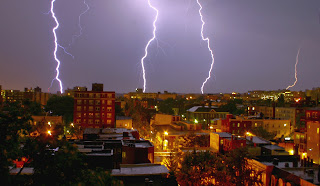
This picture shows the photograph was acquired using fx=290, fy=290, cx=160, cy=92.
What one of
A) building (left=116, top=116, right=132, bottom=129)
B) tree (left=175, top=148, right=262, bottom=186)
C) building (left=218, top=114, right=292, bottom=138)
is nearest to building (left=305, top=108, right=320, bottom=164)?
building (left=218, top=114, right=292, bottom=138)

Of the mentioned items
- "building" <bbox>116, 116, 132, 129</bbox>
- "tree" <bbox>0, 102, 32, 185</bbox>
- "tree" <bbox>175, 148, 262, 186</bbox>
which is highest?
"tree" <bbox>0, 102, 32, 185</bbox>

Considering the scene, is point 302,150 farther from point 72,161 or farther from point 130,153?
point 72,161

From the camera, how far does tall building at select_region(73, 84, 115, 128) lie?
4716cm

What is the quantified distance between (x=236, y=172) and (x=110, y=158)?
8.06 meters

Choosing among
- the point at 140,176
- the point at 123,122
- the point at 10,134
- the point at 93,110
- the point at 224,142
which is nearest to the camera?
the point at 10,134

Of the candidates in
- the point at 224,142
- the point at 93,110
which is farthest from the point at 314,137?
the point at 93,110

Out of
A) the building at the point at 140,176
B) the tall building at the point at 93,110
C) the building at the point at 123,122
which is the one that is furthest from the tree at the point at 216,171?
the tall building at the point at 93,110

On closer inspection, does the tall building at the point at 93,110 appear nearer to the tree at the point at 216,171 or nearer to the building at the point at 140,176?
the tree at the point at 216,171

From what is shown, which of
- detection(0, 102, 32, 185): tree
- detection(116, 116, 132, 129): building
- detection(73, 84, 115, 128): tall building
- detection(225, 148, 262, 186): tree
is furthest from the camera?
detection(73, 84, 115, 128): tall building

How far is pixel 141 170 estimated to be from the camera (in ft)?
48.0

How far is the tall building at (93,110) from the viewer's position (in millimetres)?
47156

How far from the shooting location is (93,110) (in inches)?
1871

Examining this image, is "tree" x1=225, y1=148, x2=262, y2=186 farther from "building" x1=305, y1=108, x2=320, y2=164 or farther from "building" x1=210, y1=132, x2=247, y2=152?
"building" x1=305, y1=108, x2=320, y2=164

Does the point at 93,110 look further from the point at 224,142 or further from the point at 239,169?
the point at 239,169
